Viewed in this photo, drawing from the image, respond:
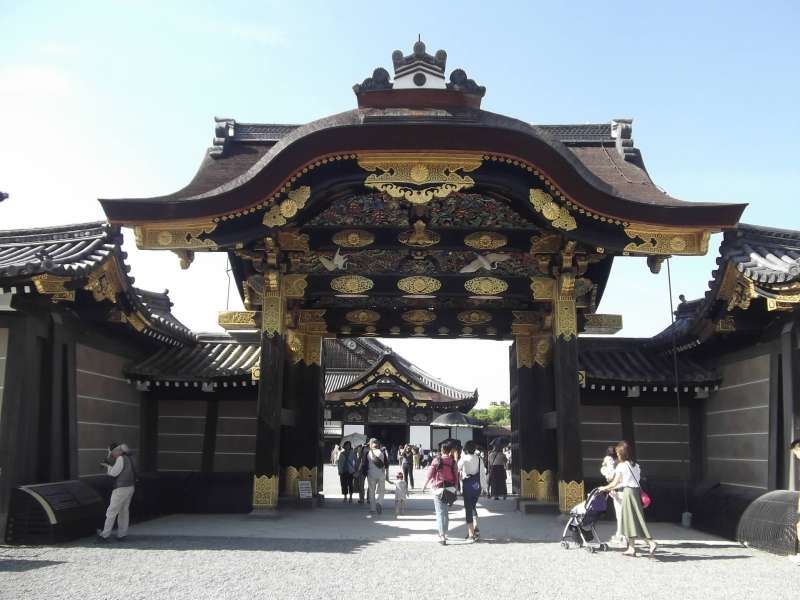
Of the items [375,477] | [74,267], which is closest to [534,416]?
[375,477]

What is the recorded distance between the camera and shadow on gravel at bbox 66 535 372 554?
28.4 ft

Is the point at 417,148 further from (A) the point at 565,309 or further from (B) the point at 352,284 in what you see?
(A) the point at 565,309

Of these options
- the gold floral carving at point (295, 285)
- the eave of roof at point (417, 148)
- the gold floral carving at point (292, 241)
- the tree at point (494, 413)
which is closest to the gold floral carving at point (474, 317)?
the gold floral carving at point (295, 285)

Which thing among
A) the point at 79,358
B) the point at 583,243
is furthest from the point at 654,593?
the point at 79,358

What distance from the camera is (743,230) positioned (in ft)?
37.4

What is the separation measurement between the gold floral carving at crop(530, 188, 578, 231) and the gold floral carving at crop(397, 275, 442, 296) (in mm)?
2977

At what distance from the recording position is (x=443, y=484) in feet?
Result: 31.8

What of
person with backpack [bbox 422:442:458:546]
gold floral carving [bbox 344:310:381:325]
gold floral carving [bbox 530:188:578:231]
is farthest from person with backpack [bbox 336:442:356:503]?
gold floral carving [bbox 530:188:578:231]

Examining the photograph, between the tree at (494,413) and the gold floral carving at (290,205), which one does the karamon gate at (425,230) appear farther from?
the tree at (494,413)

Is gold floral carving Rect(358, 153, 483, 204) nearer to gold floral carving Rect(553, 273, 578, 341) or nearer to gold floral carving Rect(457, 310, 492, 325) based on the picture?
gold floral carving Rect(553, 273, 578, 341)

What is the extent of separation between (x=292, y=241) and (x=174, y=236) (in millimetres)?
2017

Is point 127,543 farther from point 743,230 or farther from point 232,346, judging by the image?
point 743,230

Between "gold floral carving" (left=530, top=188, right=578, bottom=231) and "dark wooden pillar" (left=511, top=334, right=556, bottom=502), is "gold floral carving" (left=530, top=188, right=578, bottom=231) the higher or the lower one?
the higher one

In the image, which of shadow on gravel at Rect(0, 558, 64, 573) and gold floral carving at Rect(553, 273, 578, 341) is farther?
gold floral carving at Rect(553, 273, 578, 341)
